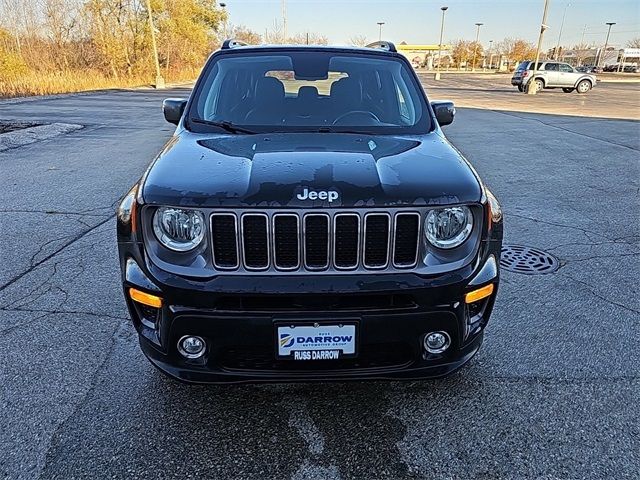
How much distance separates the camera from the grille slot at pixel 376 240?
6.90ft

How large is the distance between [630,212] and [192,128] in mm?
5567

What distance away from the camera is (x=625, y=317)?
11.6 feet

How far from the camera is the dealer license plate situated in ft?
6.91

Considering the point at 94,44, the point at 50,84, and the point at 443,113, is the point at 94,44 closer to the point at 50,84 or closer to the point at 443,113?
the point at 50,84

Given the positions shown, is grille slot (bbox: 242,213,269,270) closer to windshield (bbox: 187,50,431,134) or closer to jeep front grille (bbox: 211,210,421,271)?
jeep front grille (bbox: 211,210,421,271)

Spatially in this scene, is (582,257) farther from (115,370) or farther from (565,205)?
(115,370)

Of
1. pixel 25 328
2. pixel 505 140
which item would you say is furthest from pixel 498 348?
pixel 505 140

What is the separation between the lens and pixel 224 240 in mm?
2102

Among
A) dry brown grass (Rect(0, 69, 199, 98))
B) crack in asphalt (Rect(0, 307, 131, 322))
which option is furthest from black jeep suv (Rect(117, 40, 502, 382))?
dry brown grass (Rect(0, 69, 199, 98))

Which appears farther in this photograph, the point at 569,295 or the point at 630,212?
the point at 630,212

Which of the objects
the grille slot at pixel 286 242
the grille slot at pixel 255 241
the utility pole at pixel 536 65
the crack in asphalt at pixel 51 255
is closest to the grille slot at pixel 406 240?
the grille slot at pixel 286 242

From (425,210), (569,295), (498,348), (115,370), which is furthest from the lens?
(569,295)

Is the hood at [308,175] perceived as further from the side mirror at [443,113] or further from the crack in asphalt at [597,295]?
the crack in asphalt at [597,295]

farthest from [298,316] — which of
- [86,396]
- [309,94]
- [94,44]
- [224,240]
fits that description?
[94,44]
